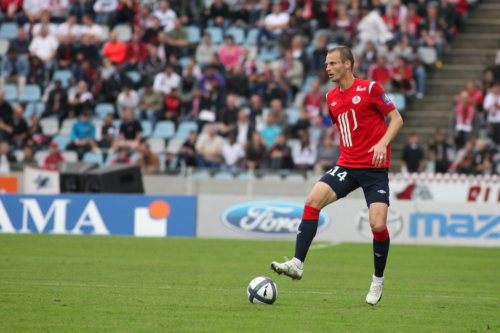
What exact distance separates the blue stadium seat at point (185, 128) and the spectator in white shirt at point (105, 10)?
6105 mm

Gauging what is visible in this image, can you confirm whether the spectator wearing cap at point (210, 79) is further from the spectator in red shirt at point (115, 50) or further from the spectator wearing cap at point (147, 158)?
the spectator wearing cap at point (147, 158)

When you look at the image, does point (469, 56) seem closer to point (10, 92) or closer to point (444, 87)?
point (444, 87)

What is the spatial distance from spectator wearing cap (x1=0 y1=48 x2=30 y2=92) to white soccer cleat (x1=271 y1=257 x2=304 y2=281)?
2009cm

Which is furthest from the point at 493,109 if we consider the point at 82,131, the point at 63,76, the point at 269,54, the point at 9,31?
the point at 9,31

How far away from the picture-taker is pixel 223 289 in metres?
8.75

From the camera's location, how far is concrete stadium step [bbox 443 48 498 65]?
24.7m

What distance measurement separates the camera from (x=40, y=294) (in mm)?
7797

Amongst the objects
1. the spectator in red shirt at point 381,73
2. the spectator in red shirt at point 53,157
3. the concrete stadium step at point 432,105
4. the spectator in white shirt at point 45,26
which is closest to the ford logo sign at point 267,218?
the spectator in red shirt at point 53,157

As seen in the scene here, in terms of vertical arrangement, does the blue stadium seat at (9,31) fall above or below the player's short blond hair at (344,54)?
below

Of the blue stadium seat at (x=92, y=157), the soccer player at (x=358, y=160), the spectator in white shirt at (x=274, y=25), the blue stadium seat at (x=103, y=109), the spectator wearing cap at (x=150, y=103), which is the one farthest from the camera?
the spectator in white shirt at (x=274, y=25)

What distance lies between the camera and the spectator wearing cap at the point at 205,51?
24975 millimetres

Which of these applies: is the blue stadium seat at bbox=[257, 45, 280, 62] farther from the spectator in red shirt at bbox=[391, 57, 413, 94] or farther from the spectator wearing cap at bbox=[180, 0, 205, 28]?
the spectator in red shirt at bbox=[391, 57, 413, 94]

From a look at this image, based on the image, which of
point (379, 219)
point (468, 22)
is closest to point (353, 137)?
point (379, 219)

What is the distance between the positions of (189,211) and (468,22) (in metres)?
12.8
